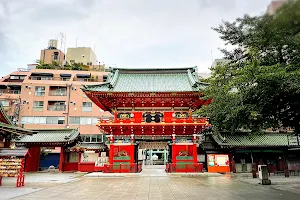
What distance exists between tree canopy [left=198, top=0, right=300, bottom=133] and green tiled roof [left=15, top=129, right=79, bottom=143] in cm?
2238

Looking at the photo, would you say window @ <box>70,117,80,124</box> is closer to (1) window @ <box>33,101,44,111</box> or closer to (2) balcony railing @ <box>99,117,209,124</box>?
(1) window @ <box>33,101,44,111</box>

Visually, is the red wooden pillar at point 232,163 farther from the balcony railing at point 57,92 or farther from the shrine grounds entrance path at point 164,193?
the balcony railing at point 57,92

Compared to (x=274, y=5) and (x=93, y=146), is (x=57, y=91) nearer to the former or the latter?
(x=93, y=146)

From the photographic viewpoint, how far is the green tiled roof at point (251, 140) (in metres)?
27.7

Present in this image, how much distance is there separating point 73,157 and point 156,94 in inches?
631

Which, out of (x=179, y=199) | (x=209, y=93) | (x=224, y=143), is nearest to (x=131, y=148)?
(x=224, y=143)

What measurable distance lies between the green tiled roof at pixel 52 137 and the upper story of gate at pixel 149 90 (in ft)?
24.4

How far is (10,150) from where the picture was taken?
1581cm

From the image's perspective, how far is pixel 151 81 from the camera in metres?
29.1

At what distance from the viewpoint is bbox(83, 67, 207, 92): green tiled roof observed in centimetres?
2592

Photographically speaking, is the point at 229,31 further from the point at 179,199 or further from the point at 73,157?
the point at 73,157

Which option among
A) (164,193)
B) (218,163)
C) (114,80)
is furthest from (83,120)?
(164,193)

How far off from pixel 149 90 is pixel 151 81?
3035 millimetres

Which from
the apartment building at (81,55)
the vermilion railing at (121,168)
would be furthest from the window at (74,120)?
the vermilion railing at (121,168)
